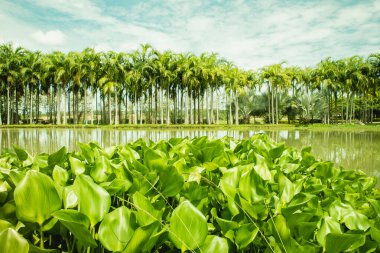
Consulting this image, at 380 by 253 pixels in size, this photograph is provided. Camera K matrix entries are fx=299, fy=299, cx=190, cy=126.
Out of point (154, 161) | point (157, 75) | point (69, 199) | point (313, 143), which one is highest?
point (157, 75)

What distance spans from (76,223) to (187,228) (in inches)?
13.6

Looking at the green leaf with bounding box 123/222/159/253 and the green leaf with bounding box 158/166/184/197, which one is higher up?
the green leaf with bounding box 158/166/184/197

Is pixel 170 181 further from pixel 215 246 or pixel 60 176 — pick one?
pixel 60 176

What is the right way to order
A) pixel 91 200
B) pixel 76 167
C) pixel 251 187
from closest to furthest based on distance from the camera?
pixel 91 200
pixel 251 187
pixel 76 167

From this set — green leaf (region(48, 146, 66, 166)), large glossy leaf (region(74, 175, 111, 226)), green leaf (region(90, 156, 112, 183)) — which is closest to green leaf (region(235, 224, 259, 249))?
large glossy leaf (region(74, 175, 111, 226))

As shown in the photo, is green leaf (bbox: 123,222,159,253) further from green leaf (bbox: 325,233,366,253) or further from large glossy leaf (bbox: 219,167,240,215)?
green leaf (bbox: 325,233,366,253)

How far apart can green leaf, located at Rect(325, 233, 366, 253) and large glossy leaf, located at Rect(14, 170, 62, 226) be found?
0.91 meters

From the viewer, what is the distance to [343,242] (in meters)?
0.95

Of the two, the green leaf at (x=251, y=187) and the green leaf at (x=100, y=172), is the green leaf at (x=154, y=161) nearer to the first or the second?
the green leaf at (x=100, y=172)

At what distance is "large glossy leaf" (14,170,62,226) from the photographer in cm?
98

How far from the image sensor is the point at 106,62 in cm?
4034

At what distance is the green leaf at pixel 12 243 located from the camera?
2.70 ft

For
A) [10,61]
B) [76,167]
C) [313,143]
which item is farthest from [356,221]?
[10,61]

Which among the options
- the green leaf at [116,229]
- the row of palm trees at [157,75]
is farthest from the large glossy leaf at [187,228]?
the row of palm trees at [157,75]
